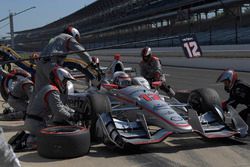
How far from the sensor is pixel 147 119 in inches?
273

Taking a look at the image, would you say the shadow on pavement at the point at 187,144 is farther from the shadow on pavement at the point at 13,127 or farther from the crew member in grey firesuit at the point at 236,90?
the shadow on pavement at the point at 13,127

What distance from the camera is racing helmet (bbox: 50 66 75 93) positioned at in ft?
22.6

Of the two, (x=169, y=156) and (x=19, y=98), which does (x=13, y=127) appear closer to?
(x=19, y=98)

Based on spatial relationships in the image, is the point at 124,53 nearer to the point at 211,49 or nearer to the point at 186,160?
the point at 211,49

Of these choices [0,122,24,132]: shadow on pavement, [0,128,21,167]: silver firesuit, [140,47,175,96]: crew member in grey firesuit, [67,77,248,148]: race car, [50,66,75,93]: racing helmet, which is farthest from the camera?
[140,47,175,96]: crew member in grey firesuit

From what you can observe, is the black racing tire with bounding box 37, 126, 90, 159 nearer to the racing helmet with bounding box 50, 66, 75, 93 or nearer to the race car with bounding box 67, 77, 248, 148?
the race car with bounding box 67, 77, 248, 148

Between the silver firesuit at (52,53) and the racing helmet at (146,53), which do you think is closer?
the silver firesuit at (52,53)

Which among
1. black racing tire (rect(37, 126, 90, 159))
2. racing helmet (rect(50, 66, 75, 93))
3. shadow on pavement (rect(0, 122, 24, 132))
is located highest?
racing helmet (rect(50, 66, 75, 93))

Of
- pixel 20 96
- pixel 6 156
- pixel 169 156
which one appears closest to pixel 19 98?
pixel 20 96

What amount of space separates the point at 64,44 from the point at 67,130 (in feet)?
8.36

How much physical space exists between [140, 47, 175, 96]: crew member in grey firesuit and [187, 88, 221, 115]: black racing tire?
1.91 meters

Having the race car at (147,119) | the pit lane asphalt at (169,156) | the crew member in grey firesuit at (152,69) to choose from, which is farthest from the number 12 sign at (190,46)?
the crew member in grey firesuit at (152,69)

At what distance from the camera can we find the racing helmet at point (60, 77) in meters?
6.90

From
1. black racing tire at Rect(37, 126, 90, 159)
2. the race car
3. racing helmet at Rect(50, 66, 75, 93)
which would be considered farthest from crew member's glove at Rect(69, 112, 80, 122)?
black racing tire at Rect(37, 126, 90, 159)
